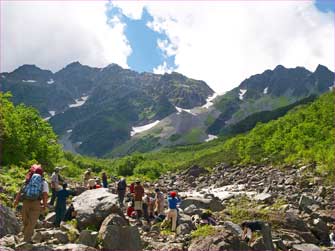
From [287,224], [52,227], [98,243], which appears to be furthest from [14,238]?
[287,224]

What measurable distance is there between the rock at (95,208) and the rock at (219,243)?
14.7 feet

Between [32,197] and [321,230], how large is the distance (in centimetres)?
1684

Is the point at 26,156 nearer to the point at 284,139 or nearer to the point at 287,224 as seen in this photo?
the point at 287,224

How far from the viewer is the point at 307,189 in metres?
46.9

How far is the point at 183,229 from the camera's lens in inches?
880

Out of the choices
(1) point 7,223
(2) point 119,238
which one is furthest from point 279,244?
(1) point 7,223

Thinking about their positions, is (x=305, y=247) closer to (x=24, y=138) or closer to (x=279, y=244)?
(x=279, y=244)

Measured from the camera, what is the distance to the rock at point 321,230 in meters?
24.8

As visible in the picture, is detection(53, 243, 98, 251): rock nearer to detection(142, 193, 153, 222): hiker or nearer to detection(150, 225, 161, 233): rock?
detection(150, 225, 161, 233): rock

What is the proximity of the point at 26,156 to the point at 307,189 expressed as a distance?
33.1 metres

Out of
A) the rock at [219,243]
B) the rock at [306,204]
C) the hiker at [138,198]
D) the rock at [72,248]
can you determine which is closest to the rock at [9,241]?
the rock at [72,248]

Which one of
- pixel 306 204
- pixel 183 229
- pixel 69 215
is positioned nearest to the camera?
pixel 69 215

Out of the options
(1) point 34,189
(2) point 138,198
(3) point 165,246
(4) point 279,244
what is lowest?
(4) point 279,244

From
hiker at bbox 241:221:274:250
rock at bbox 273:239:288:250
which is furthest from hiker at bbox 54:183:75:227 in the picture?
rock at bbox 273:239:288:250
